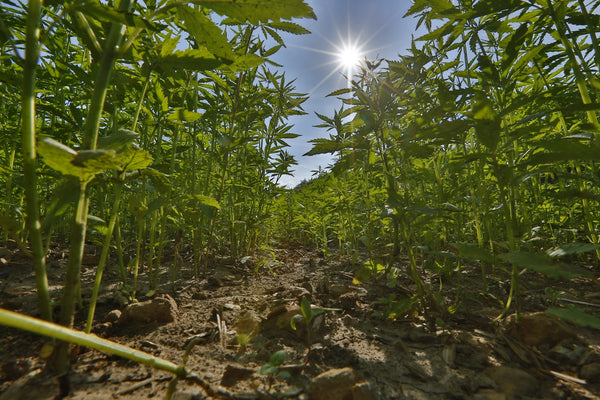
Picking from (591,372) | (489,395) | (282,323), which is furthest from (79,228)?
(591,372)

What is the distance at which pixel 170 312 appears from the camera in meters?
1.35

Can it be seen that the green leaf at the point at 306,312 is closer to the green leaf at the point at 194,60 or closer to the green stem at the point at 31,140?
the green stem at the point at 31,140

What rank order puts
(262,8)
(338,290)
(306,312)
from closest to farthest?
1. (262,8)
2. (306,312)
3. (338,290)

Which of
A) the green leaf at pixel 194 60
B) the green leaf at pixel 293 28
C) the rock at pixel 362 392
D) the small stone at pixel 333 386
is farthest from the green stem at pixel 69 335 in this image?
the green leaf at pixel 293 28

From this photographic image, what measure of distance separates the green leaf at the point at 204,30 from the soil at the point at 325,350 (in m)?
1.03

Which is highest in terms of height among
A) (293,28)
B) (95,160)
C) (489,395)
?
(293,28)

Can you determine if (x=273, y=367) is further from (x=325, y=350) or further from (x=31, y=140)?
(x=31, y=140)

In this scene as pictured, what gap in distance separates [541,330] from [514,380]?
1.26 feet

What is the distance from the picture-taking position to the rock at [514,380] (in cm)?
90

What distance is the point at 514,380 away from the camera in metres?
0.94

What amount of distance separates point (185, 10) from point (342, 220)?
2876 millimetres

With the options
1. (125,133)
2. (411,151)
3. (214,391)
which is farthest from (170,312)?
(411,151)

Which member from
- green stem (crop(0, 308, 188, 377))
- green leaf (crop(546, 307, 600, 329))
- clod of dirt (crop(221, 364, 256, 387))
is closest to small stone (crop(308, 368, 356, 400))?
clod of dirt (crop(221, 364, 256, 387))

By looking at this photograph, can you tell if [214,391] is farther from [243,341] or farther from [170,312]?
[170,312]
